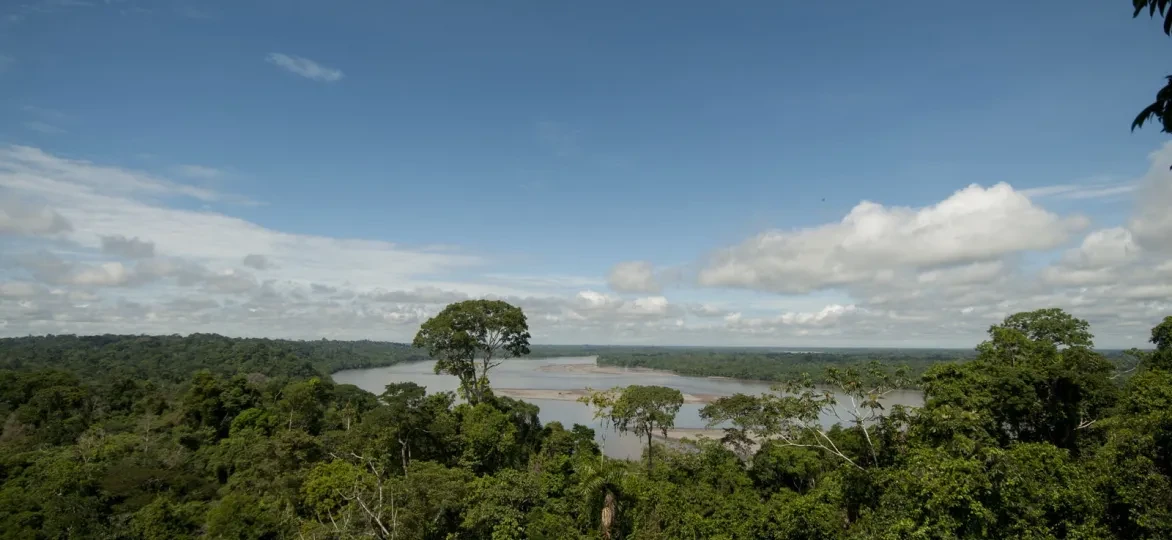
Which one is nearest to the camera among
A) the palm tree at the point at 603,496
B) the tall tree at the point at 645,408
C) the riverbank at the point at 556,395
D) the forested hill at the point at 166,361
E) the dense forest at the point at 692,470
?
the dense forest at the point at 692,470

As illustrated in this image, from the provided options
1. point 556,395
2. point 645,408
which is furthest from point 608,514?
point 556,395

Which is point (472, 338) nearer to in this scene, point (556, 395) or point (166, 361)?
point (556, 395)

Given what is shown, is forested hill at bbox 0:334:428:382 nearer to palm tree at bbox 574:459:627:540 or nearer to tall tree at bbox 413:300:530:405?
tall tree at bbox 413:300:530:405

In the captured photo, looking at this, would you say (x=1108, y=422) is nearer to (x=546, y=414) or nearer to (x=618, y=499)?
(x=618, y=499)

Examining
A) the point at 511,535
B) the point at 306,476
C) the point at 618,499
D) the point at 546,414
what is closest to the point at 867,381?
the point at 618,499

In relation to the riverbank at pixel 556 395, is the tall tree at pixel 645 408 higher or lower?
higher

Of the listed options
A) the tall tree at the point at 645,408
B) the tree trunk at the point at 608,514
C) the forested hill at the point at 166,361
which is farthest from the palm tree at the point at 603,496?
the forested hill at the point at 166,361

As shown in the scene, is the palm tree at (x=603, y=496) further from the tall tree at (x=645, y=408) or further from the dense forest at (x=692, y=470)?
the tall tree at (x=645, y=408)

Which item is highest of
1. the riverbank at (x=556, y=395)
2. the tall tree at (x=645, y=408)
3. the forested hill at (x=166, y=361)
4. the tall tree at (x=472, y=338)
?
the tall tree at (x=472, y=338)
